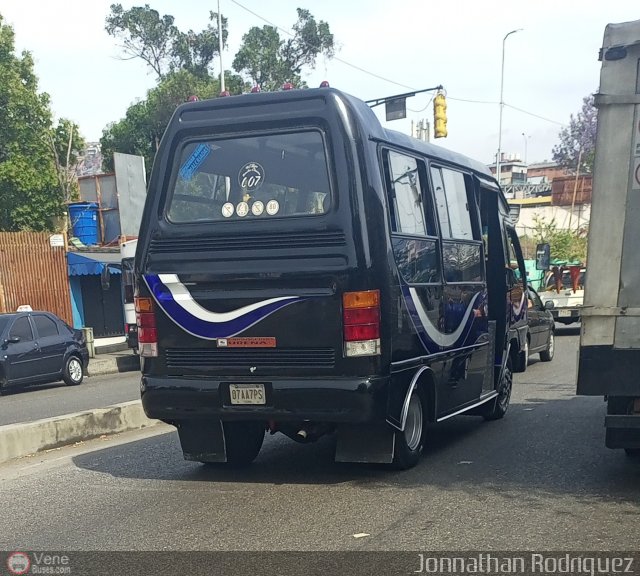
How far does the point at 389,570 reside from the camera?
4867 millimetres

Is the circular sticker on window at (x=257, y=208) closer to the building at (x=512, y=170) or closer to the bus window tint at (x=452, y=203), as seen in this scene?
the bus window tint at (x=452, y=203)

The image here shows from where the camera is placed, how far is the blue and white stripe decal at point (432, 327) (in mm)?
7246

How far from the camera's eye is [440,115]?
884 inches

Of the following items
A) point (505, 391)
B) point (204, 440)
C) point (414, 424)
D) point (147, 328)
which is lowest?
point (505, 391)

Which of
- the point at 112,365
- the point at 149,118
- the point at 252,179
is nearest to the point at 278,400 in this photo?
the point at 252,179

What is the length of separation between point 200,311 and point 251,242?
0.67 m

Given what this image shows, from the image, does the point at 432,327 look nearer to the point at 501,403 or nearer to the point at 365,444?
the point at 365,444

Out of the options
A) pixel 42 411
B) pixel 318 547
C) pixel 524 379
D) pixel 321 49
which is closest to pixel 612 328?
pixel 318 547

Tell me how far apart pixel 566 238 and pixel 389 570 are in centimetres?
4335

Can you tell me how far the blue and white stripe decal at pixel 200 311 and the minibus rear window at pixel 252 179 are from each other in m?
0.55

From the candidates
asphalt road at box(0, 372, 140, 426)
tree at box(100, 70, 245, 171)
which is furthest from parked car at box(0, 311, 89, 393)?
tree at box(100, 70, 245, 171)

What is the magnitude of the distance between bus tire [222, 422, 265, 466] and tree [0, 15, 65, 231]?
3131 cm

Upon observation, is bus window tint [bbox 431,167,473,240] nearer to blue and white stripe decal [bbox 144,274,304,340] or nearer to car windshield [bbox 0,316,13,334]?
blue and white stripe decal [bbox 144,274,304,340]

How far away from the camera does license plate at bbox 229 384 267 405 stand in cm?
689
